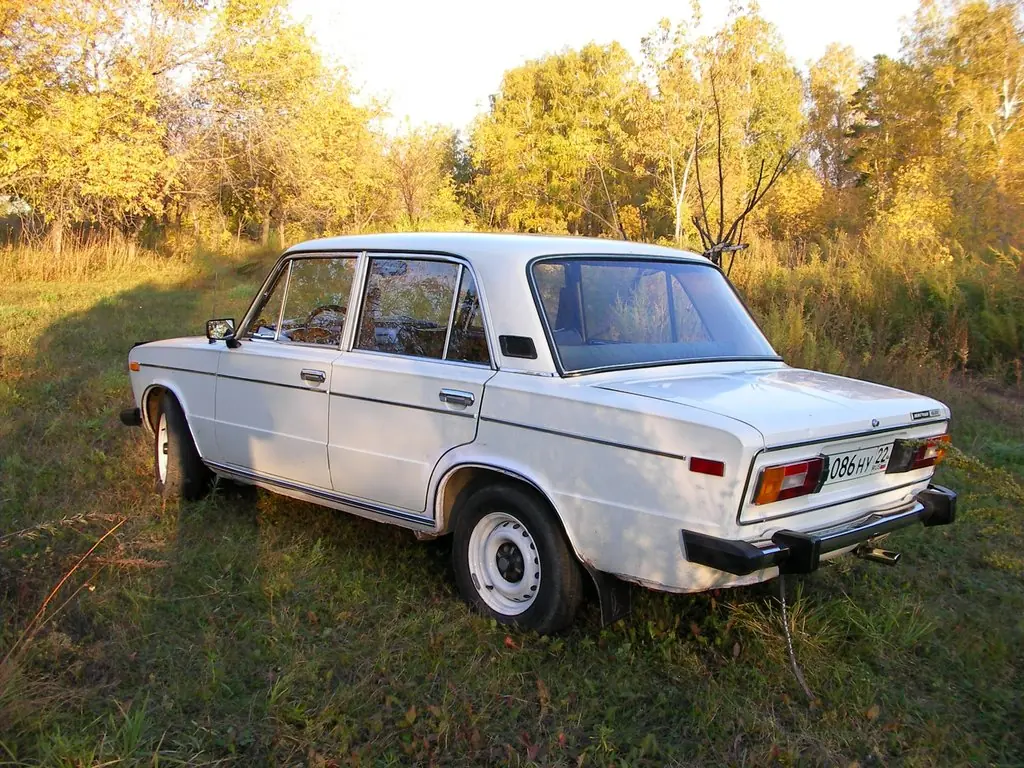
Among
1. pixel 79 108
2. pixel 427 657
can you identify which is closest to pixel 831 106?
pixel 79 108

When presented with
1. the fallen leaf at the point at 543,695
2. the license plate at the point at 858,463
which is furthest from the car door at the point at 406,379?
the license plate at the point at 858,463

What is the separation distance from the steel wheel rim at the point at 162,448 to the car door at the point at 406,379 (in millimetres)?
1879

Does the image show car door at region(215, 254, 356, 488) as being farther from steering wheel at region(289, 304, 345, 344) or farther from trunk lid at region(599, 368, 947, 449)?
trunk lid at region(599, 368, 947, 449)

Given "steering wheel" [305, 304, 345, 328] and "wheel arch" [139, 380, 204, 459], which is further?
"wheel arch" [139, 380, 204, 459]

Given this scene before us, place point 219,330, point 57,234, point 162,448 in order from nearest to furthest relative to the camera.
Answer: point 219,330 → point 162,448 → point 57,234

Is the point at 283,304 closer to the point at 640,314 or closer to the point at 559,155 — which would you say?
the point at 640,314

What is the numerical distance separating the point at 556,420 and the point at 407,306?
1.19 meters

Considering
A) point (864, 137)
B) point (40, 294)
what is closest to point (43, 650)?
point (40, 294)

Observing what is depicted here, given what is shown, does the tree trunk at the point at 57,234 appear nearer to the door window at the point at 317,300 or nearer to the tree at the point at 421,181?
the tree at the point at 421,181

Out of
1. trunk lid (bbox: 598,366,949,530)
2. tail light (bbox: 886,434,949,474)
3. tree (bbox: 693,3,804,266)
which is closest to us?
trunk lid (bbox: 598,366,949,530)

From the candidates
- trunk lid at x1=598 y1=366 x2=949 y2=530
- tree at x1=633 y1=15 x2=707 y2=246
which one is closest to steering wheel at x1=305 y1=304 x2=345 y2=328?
trunk lid at x1=598 y1=366 x2=949 y2=530

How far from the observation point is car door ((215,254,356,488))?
423cm

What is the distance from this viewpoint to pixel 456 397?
3.56 m

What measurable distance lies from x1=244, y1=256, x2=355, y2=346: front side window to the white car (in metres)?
0.01
